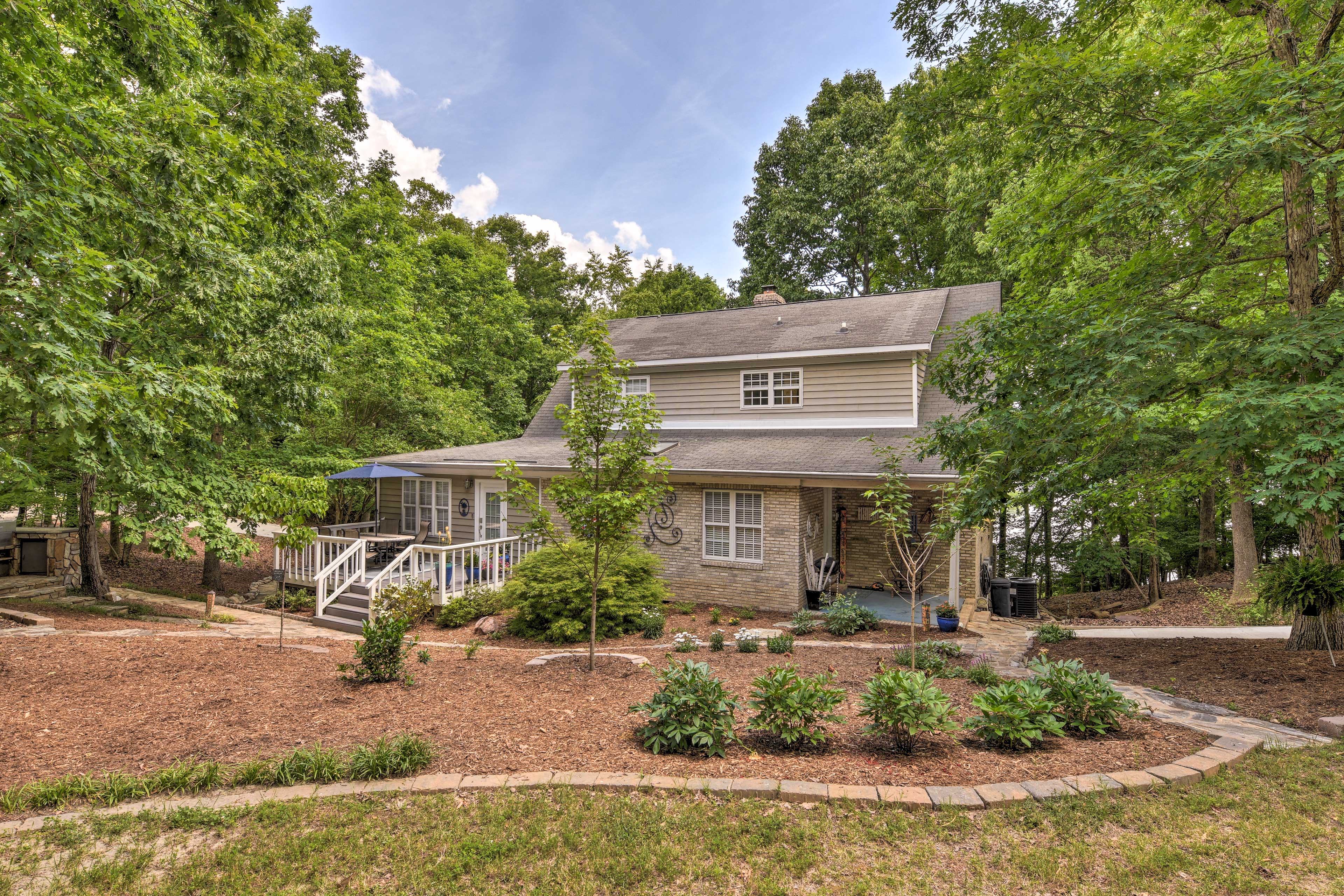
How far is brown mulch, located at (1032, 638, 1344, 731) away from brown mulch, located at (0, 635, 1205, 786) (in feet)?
4.91

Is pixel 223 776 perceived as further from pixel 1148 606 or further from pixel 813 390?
pixel 1148 606

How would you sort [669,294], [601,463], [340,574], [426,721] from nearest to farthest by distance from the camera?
[426,721]
[601,463]
[340,574]
[669,294]

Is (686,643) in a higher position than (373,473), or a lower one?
lower

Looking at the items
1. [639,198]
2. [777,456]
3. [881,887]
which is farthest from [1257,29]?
[639,198]

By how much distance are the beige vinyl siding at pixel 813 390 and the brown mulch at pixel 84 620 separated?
870 cm

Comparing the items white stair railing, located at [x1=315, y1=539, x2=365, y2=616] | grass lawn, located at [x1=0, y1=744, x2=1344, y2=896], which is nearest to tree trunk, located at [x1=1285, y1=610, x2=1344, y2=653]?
grass lawn, located at [x1=0, y1=744, x2=1344, y2=896]

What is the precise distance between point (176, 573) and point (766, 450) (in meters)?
15.0

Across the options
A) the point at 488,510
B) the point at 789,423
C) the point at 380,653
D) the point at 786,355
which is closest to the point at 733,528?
the point at 789,423

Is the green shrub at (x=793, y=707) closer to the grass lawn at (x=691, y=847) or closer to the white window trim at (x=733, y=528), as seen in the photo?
the grass lawn at (x=691, y=847)

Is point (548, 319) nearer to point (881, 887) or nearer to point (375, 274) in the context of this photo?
point (375, 274)

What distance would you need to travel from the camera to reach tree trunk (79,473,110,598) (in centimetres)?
1052

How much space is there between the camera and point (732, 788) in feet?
12.6

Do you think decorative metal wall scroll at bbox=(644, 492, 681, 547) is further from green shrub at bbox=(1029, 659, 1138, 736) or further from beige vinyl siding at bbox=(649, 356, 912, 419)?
green shrub at bbox=(1029, 659, 1138, 736)

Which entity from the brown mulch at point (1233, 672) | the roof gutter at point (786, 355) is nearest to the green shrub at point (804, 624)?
the brown mulch at point (1233, 672)
